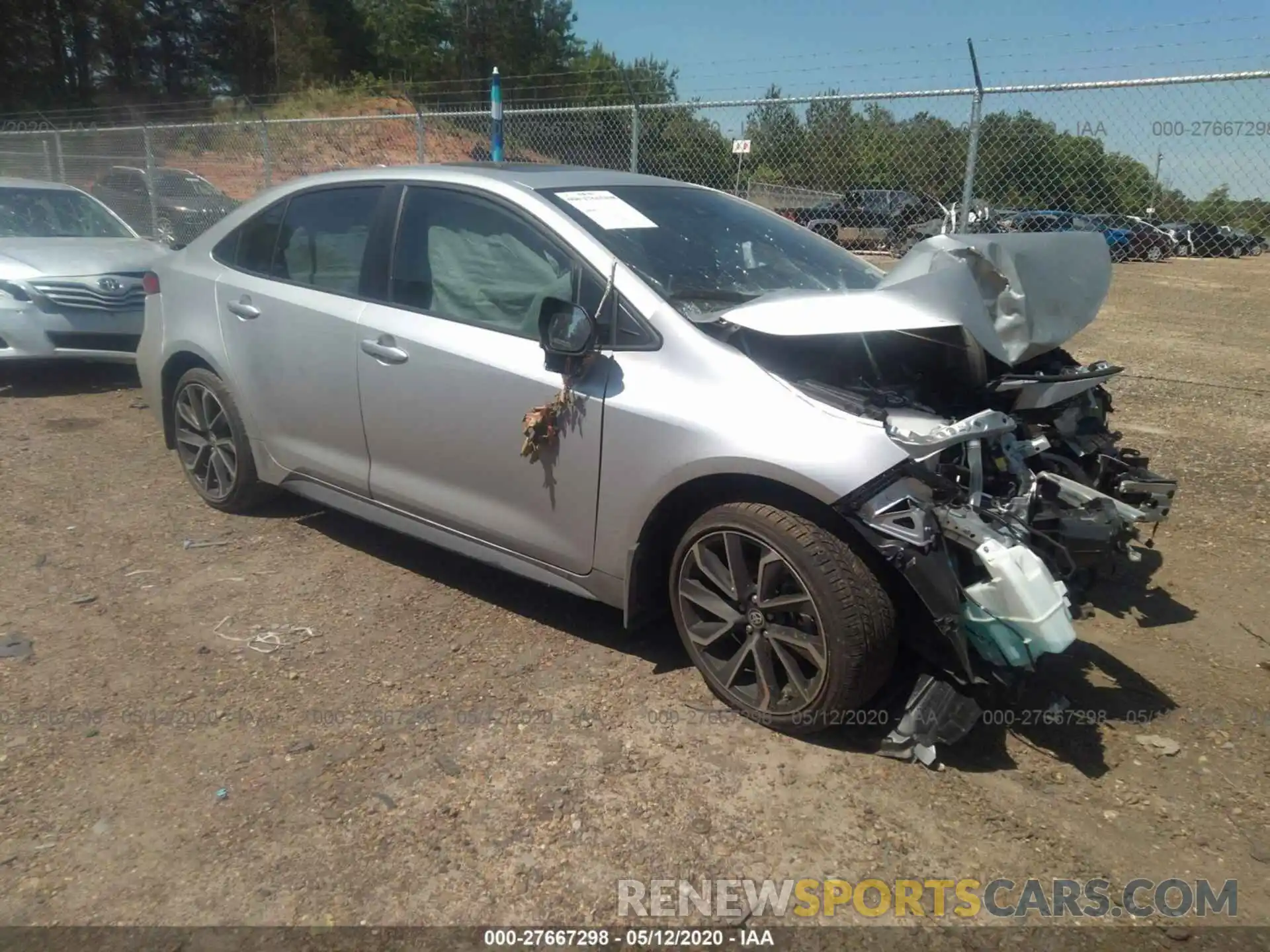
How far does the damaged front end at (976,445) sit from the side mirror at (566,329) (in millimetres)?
465

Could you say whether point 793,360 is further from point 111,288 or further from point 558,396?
point 111,288

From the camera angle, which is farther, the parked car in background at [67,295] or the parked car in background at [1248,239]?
the parked car in background at [1248,239]

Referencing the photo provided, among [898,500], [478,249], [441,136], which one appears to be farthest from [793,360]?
[441,136]

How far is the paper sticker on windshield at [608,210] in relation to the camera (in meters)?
3.54

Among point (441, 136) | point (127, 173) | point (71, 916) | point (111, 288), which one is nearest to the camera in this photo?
point (71, 916)

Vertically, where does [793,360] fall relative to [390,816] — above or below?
above

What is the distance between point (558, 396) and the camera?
129 inches

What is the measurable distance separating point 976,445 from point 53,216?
345 inches

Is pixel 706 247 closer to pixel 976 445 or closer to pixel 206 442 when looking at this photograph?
pixel 976 445

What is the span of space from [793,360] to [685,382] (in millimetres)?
368

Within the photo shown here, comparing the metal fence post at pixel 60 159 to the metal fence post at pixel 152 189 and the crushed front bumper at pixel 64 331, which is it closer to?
the metal fence post at pixel 152 189

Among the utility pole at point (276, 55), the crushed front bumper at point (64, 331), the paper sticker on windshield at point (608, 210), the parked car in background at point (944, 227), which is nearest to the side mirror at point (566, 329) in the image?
the paper sticker on windshield at point (608, 210)

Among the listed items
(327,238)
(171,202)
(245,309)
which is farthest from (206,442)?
(171,202)

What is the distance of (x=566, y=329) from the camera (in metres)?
3.16
